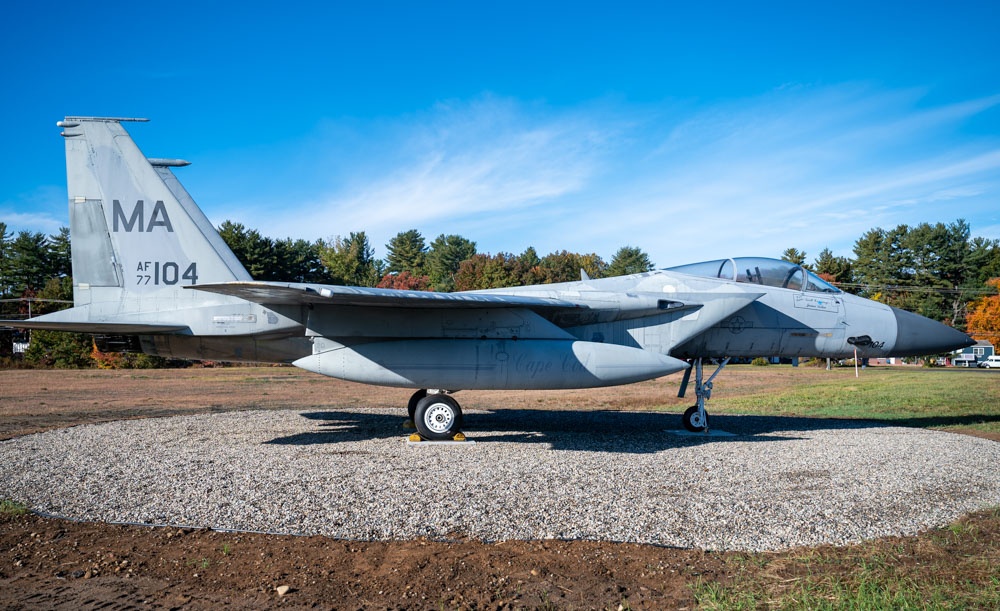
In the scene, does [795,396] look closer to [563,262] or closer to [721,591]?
[721,591]

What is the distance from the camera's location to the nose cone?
10.9 m

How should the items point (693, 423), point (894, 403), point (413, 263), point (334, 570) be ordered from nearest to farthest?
point (334, 570) < point (693, 423) < point (894, 403) < point (413, 263)

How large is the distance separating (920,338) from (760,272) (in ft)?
10.5

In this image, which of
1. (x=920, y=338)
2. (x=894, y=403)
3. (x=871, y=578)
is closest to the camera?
(x=871, y=578)

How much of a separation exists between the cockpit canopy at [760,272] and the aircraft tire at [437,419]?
4.73 m

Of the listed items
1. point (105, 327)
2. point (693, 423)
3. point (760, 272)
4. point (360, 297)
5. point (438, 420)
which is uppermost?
point (760, 272)

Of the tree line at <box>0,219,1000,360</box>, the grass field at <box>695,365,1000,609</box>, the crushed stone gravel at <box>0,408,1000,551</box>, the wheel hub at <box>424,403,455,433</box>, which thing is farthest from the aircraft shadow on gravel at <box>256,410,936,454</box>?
A: the tree line at <box>0,219,1000,360</box>

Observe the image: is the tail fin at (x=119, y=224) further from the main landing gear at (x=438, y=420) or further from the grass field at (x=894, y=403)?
the grass field at (x=894, y=403)

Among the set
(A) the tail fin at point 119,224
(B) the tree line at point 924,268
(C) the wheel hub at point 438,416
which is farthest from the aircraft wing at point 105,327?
(B) the tree line at point 924,268

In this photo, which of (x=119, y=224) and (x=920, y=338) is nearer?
(x=119, y=224)

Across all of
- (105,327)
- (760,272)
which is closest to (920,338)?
(760,272)

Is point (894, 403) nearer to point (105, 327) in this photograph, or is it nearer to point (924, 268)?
point (105, 327)

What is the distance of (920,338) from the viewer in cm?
1095

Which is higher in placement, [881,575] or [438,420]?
[438,420]
